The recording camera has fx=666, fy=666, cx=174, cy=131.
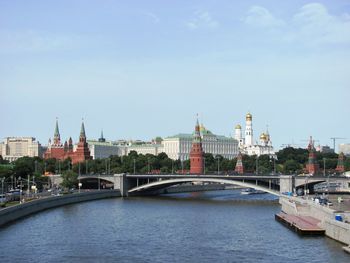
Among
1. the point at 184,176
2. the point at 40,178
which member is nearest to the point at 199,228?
the point at 184,176

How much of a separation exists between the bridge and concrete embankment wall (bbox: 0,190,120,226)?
3558 mm

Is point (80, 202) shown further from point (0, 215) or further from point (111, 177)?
point (0, 215)

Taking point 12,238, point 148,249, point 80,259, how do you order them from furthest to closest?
point 12,238 < point 148,249 < point 80,259

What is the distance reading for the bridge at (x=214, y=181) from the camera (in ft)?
291

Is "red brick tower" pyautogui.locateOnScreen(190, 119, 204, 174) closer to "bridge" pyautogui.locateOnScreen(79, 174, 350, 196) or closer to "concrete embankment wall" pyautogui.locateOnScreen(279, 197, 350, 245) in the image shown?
"bridge" pyautogui.locateOnScreen(79, 174, 350, 196)

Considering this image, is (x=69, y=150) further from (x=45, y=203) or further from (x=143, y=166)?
(x=45, y=203)

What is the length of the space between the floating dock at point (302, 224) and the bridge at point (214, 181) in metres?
24.8

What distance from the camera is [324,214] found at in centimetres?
5388

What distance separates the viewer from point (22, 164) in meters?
117

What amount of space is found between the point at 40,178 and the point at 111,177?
14.2 metres

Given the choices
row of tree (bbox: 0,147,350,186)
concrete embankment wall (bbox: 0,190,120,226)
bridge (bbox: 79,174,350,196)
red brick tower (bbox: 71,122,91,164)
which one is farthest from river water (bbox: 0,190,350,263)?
red brick tower (bbox: 71,122,91,164)

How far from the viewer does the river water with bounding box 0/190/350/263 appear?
42406mm

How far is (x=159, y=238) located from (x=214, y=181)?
45999mm

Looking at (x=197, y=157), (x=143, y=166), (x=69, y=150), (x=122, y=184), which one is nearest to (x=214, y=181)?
(x=122, y=184)
